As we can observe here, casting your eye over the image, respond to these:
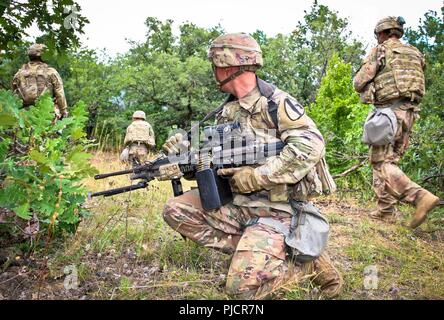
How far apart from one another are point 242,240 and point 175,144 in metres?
0.81

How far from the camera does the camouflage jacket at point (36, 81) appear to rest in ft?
22.9

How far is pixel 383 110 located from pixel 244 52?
2.46 meters

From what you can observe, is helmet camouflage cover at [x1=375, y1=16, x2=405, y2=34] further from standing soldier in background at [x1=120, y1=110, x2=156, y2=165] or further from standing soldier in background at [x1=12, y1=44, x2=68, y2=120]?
standing soldier in background at [x1=12, y1=44, x2=68, y2=120]

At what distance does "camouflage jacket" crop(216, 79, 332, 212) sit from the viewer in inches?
113

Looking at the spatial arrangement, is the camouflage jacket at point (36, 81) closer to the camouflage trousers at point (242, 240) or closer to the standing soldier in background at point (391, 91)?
the camouflage trousers at point (242, 240)

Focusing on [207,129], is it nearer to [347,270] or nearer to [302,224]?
[302,224]

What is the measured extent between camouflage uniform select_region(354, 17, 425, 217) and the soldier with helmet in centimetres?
211

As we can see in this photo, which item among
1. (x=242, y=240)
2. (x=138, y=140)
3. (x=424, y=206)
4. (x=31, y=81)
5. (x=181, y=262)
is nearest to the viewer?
(x=242, y=240)

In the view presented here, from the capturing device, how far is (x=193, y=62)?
530 inches

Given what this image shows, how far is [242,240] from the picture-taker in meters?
2.86

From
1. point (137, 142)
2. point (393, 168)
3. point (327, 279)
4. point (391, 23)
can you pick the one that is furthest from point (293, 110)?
point (137, 142)

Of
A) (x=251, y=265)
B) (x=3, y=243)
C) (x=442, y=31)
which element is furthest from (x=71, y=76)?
(x=251, y=265)

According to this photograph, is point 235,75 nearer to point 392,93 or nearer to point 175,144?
point 175,144
